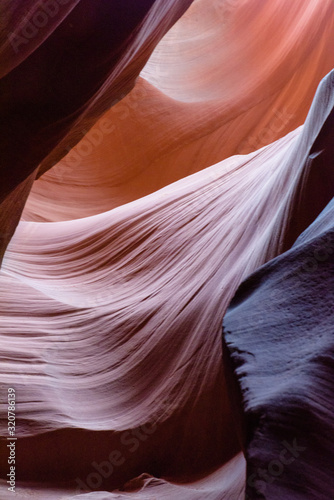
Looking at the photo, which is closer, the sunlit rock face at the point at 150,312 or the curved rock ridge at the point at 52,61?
the sunlit rock face at the point at 150,312

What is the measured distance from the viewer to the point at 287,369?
959 mm

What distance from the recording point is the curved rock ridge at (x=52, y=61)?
158 cm

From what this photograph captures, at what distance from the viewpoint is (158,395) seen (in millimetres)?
2424
